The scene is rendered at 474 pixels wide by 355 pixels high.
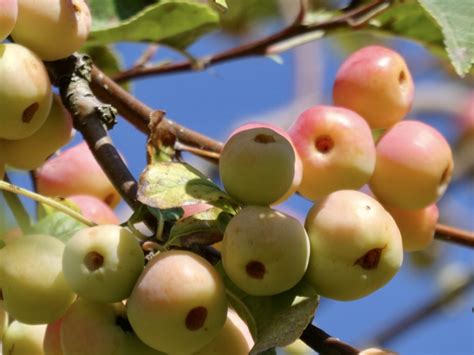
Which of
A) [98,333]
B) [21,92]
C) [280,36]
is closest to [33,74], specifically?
[21,92]

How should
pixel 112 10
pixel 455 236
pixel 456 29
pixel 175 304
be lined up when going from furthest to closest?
pixel 112 10 → pixel 455 236 → pixel 456 29 → pixel 175 304

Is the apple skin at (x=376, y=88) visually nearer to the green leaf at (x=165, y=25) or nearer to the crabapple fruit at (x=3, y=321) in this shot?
the green leaf at (x=165, y=25)

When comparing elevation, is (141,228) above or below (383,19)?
above

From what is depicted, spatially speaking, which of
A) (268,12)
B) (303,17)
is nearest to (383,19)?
(303,17)

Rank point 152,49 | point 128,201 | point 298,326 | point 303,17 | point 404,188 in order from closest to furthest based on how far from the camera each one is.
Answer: point 298,326, point 128,201, point 404,188, point 303,17, point 152,49

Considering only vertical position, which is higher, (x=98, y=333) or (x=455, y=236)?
(x=98, y=333)

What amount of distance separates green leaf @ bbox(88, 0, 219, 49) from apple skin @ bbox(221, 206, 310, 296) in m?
0.54

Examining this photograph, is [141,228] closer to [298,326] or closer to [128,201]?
[128,201]

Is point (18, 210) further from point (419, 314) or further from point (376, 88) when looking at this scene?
point (419, 314)

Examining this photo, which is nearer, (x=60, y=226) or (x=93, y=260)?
(x=93, y=260)

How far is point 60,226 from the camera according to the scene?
3.01 ft

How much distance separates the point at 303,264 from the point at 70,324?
20 centimetres

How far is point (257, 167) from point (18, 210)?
25cm

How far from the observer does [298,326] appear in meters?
0.79
